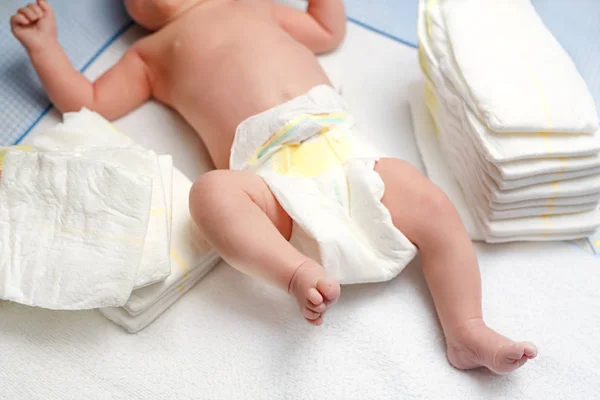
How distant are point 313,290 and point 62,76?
0.68m

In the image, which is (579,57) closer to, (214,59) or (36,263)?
(214,59)

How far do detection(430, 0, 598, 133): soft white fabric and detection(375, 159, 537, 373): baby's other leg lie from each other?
148mm

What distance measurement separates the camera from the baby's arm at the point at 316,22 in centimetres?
126

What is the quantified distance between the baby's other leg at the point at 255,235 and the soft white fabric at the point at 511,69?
35 cm

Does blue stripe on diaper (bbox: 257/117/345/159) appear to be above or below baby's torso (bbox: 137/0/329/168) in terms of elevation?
below

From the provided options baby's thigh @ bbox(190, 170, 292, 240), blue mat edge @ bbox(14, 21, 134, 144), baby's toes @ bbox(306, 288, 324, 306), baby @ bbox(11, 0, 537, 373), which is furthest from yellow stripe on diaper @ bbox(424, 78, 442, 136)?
blue mat edge @ bbox(14, 21, 134, 144)

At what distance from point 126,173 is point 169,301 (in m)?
0.21

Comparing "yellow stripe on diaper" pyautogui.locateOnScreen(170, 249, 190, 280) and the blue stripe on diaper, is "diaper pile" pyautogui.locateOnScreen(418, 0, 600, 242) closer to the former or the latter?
the blue stripe on diaper

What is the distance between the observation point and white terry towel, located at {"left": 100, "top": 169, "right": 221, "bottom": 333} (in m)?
0.90

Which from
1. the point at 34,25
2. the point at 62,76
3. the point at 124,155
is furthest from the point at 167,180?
the point at 34,25

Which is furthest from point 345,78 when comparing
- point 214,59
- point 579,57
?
point 579,57

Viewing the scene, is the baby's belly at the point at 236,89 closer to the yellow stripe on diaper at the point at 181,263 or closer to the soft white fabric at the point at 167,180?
the soft white fabric at the point at 167,180

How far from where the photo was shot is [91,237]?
871mm

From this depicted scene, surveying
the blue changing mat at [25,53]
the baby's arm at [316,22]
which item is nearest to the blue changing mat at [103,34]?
the blue changing mat at [25,53]
